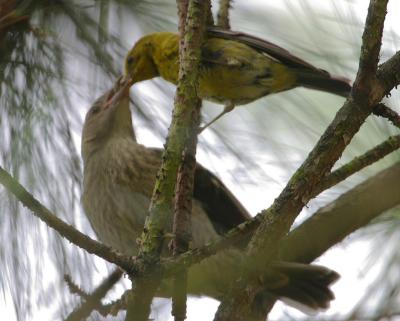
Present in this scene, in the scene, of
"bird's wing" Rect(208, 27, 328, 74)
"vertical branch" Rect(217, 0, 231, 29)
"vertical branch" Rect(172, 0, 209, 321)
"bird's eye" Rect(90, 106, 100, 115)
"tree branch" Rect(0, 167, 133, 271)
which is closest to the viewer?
"tree branch" Rect(0, 167, 133, 271)

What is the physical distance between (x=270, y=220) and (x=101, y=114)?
7.28ft

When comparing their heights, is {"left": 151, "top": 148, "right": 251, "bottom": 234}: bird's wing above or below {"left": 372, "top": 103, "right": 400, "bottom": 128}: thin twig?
above

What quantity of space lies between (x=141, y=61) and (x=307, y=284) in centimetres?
109

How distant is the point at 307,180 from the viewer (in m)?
1.71

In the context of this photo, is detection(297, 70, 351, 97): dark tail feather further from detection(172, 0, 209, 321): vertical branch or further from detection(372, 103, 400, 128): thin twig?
detection(372, 103, 400, 128): thin twig

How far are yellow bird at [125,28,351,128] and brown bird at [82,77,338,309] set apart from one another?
18 cm

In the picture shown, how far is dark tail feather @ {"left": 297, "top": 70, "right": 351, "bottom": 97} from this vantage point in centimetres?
317

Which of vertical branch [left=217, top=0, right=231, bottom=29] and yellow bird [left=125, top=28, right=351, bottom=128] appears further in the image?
yellow bird [left=125, top=28, right=351, bottom=128]

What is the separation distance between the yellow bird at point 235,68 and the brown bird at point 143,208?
18cm

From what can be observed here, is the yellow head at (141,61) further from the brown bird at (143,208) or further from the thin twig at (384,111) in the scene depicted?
the thin twig at (384,111)

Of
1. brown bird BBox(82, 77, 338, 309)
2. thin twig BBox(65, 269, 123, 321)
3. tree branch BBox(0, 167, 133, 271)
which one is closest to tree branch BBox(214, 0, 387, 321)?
tree branch BBox(0, 167, 133, 271)

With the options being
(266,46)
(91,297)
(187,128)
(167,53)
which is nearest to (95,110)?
(167,53)

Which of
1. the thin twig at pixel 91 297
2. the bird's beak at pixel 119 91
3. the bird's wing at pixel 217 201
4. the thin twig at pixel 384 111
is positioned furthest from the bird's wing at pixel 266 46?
the thin twig at pixel 384 111

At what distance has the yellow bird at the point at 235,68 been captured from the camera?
320 cm
